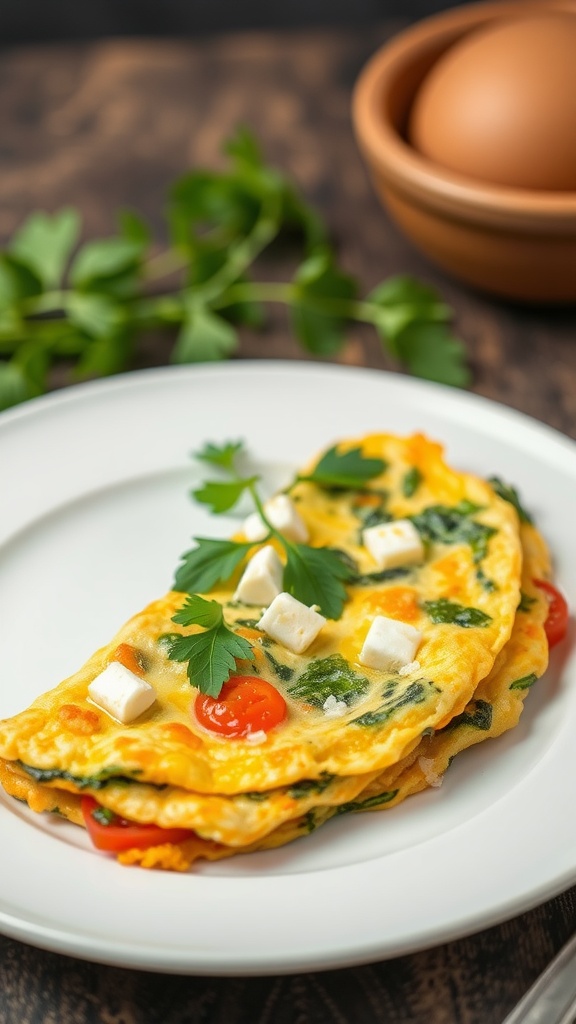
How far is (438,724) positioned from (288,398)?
80.0 inches

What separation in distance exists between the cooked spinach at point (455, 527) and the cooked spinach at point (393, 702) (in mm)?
699

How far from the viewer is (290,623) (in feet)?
11.0

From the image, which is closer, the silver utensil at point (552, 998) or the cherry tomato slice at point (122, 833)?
the silver utensil at point (552, 998)

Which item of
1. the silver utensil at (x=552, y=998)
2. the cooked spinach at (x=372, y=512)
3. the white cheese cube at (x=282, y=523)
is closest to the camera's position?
the silver utensil at (x=552, y=998)

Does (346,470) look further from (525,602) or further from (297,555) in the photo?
(525,602)

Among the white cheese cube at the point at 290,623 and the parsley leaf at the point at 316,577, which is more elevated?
the white cheese cube at the point at 290,623

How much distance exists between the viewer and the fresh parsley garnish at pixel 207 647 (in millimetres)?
3131

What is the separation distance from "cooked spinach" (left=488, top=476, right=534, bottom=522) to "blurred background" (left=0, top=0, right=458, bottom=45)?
5740 mm

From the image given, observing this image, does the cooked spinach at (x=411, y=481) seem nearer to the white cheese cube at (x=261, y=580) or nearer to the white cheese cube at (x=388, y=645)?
the white cheese cube at (x=261, y=580)

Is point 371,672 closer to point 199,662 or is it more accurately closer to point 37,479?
point 199,662

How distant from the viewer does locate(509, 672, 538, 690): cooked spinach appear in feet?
10.8

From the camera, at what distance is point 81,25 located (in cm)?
880

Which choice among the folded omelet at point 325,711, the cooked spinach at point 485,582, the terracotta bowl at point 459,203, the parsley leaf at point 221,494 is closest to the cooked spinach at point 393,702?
the folded omelet at point 325,711

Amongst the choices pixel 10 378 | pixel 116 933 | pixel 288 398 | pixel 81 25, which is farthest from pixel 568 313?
pixel 81 25
